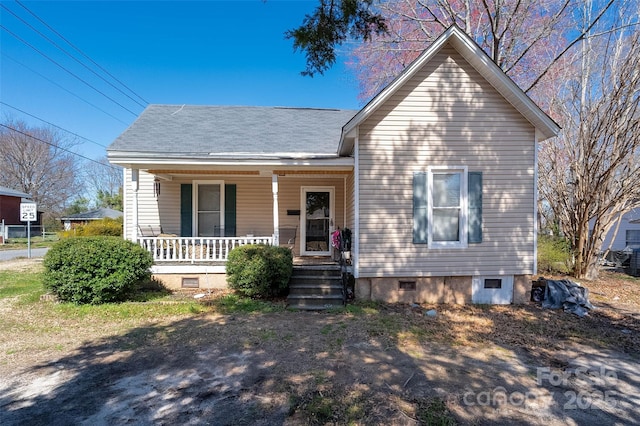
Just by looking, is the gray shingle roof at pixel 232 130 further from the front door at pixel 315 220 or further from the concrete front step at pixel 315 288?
the concrete front step at pixel 315 288

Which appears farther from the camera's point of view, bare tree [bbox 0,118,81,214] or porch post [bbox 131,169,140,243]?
bare tree [bbox 0,118,81,214]

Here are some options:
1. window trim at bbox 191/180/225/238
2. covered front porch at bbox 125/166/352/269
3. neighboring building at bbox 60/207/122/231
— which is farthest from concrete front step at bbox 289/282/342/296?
neighboring building at bbox 60/207/122/231

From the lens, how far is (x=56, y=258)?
6.17 meters

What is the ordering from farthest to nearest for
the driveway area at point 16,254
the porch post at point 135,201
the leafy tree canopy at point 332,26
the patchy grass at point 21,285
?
→ 1. the driveway area at point 16,254
2. the porch post at point 135,201
3. the patchy grass at point 21,285
4. the leafy tree canopy at point 332,26

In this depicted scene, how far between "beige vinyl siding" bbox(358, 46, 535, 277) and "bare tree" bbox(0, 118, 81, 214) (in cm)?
3930

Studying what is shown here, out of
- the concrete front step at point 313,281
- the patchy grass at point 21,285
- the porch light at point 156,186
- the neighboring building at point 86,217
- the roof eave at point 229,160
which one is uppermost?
the roof eave at point 229,160

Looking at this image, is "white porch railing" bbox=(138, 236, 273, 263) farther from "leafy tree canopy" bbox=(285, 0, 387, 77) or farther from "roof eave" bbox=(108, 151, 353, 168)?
"leafy tree canopy" bbox=(285, 0, 387, 77)

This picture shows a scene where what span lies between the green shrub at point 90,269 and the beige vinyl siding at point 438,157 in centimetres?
481

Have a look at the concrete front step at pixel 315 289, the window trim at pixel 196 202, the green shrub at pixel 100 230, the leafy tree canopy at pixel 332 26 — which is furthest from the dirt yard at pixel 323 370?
the green shrub at pixel 100 230

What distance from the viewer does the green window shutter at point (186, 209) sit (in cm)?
965

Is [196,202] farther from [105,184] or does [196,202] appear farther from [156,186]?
[105,184]

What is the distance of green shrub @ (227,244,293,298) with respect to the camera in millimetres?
6676

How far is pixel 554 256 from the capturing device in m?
9.91

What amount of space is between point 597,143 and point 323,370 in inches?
399
